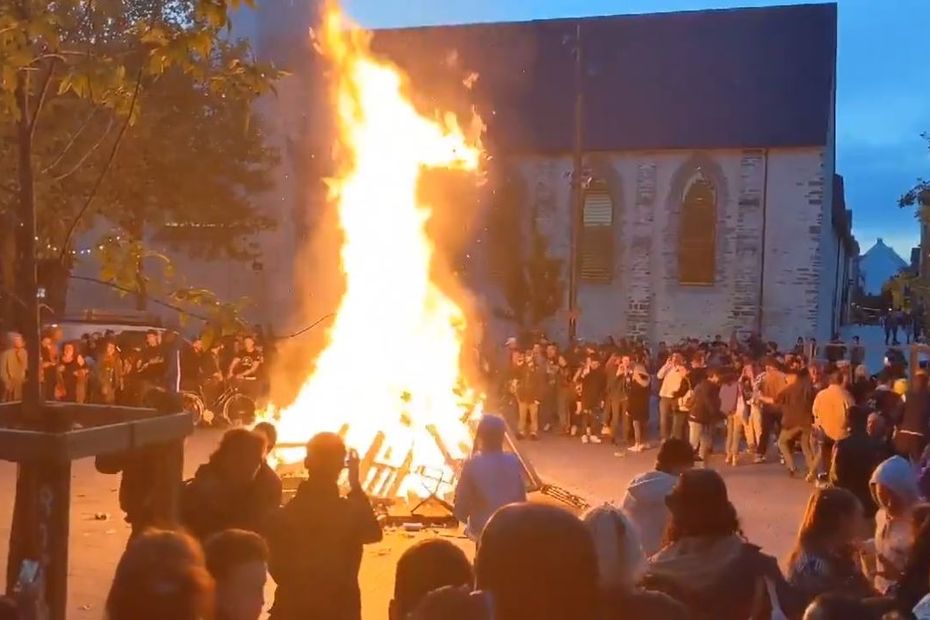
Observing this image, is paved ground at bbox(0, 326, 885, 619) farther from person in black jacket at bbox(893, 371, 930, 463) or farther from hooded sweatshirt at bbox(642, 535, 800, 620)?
hooded sweatshirt at bbox(642, 535, 800, 620)

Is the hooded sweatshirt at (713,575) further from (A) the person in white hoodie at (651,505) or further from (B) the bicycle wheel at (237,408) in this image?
(B) the bicycle wheel at (237,408)

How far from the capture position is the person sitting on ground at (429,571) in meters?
3.48

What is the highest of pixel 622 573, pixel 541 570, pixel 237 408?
pixel 541 570

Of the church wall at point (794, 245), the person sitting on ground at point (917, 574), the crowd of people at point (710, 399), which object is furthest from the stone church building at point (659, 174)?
the person sitting on ground at point (917, 574)

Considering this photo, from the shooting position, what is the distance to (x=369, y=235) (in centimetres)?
1536

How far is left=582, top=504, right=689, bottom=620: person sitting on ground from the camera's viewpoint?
308 cm

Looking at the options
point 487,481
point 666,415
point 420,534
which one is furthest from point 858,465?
point 666,415

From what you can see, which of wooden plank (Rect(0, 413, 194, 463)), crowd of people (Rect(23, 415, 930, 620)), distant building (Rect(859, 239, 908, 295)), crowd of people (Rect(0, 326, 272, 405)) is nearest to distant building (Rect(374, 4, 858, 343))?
crowd of people (Rect(0, 326, 272, 405))

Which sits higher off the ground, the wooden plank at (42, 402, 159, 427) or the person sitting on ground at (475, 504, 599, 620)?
the wooden plank at (42, 402, 159, 427)

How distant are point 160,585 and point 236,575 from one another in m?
0.79

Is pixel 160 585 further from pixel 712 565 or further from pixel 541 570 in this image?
pixel 712 565

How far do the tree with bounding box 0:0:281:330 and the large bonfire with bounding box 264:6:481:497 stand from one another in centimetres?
193

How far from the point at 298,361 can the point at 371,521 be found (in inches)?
701

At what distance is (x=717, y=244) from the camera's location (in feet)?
109
